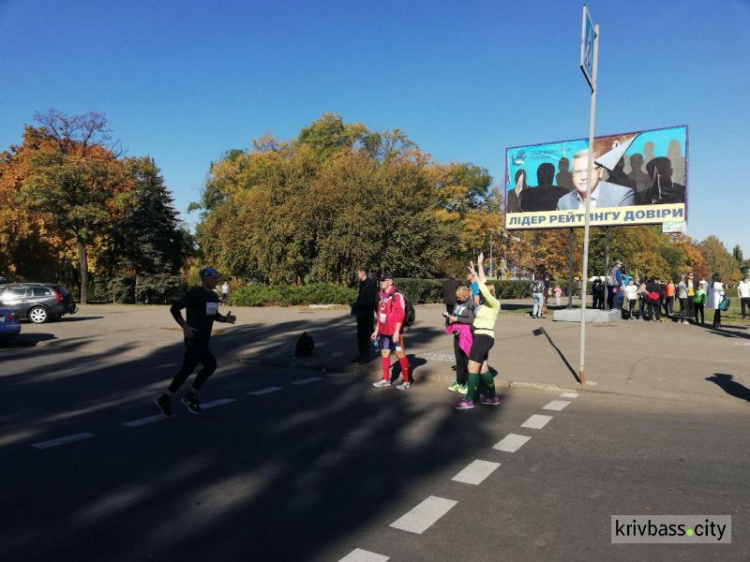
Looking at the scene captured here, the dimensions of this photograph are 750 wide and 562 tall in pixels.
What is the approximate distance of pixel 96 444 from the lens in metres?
5.47

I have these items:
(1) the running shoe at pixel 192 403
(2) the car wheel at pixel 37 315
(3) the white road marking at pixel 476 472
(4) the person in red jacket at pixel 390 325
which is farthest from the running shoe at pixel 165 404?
(2) the car wheel at pixel 37 315

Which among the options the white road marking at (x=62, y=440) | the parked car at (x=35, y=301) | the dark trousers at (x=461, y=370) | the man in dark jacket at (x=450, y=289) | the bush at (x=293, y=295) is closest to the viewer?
the white road marking at (x=62, y=440)

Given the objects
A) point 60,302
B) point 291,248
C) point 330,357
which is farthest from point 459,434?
point 291,248

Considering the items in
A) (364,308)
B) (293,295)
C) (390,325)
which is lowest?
(293,295)

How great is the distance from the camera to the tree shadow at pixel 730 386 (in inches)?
311

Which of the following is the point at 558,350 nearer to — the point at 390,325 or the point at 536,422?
the point at 390,325

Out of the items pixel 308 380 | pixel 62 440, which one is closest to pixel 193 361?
pixel 62 440

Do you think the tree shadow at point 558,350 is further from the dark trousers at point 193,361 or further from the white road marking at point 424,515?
the dark trousers at point 193,361

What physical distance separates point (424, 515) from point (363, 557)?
2.41 ft

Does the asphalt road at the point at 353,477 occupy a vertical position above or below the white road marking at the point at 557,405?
above

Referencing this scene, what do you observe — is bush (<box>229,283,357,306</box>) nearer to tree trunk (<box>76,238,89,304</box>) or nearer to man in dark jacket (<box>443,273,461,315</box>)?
tree trunk (<box>76,238,89,304</box>)

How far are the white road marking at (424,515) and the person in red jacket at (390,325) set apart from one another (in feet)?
14.2

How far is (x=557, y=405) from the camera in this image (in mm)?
7582

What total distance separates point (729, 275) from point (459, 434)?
128 metres
